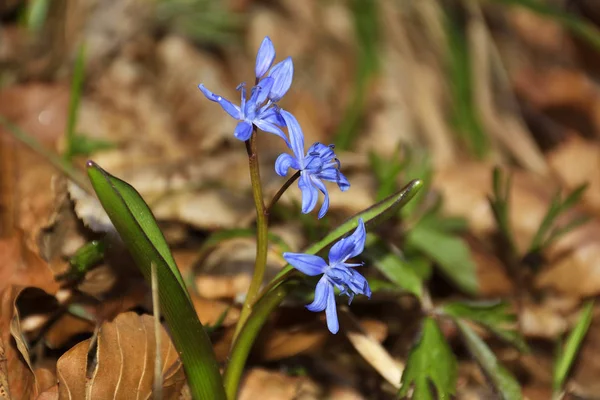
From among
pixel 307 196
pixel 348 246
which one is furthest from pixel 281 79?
pixel 348 246

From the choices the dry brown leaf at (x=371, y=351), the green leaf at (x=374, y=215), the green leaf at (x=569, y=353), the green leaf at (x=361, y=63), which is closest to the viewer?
the green leaf at (x=374, y=215)

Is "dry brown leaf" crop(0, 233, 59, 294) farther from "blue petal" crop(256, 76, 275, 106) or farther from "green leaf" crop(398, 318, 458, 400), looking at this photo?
"green leaf" crop(398, 318, 458, 400)

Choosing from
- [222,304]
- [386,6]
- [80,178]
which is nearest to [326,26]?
[386,6]

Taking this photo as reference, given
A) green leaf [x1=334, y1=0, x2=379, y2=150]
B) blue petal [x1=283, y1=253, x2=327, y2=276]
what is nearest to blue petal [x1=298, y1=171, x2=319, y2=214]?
blue petal [x1=283, y1=253, x2=327, y2=276]

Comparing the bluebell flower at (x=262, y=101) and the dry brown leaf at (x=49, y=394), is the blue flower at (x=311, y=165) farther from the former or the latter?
the dry brown leaf at (x=49, y=394)

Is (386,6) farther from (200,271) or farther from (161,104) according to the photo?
(200,271)

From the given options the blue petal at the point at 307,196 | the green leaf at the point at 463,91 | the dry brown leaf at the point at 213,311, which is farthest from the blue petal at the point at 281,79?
the green leaf at the point at 463,91
